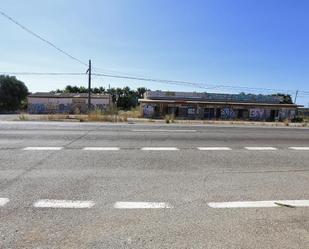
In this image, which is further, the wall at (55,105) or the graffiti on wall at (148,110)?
the wall at (55,105)

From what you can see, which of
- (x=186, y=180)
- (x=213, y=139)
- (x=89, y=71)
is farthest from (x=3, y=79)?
(x=186, y=180)

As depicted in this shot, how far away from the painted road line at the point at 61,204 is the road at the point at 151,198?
1cm

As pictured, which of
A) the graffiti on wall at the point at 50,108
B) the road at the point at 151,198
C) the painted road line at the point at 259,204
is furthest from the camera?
the graffiti on wall at the point at 50,108

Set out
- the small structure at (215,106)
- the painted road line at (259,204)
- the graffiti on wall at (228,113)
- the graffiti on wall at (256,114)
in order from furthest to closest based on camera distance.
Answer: the graffiti on wall at (256,114), the graffiti on wall at (228,113), the small structure at (215,106), the painted road line at (259,204)

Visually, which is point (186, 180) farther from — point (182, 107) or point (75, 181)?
point (182, 107)

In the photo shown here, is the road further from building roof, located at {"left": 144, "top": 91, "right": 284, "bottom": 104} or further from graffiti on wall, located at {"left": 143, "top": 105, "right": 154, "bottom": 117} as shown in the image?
building roof, located at {"left": 144, "top": 91, "right": 284, "bottom": 104}

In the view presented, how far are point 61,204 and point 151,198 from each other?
133cm

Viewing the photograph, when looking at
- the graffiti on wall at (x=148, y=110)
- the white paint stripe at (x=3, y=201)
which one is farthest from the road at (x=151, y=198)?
the graffiti on wall at (x=148, y=110)

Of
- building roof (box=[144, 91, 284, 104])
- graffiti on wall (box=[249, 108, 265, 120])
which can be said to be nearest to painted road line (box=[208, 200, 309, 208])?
graffiti on wall (box=[249, 108, 265, 120])

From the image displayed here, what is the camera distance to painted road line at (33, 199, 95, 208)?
475cm

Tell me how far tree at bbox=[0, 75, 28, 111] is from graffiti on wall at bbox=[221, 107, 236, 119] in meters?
47.9

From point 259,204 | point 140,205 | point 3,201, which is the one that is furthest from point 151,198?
point 3,201

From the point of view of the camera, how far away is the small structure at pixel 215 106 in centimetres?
5294

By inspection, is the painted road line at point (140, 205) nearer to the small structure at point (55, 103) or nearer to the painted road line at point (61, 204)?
the painted road line at point (61, 204)
